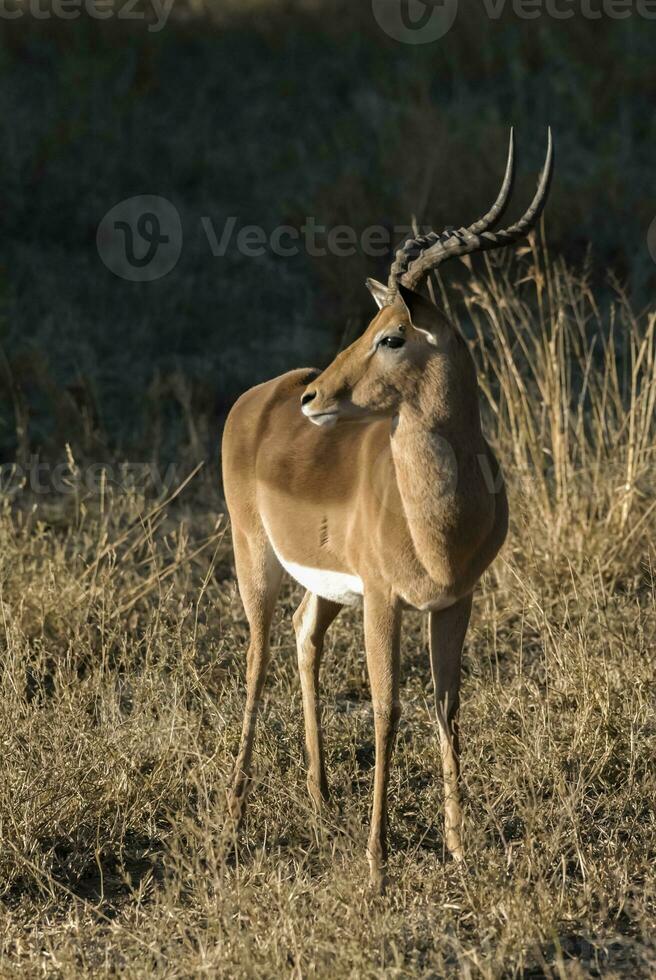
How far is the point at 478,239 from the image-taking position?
12.3 feet

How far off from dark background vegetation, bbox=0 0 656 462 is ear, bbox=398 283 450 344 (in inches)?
161

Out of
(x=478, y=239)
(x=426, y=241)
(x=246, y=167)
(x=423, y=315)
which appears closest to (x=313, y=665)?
(x=423, y=315)

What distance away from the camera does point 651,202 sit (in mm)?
11047

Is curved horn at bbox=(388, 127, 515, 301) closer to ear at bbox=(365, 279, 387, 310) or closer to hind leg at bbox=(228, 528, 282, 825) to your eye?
ear at bbox=(365, 279, 387, 310)

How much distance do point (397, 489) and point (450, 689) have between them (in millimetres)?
638

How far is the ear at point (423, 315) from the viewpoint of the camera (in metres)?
3.78

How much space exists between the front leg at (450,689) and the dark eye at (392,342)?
793 mm

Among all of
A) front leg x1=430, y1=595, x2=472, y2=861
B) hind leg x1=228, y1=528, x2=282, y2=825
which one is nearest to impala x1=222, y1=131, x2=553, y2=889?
front leg x1=430, y1=595, x2=472, y2=861

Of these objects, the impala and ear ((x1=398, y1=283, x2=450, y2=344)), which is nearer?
ear ((x1=398, y1=283, x2=450, y2=344))

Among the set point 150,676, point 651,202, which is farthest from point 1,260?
point 150,676

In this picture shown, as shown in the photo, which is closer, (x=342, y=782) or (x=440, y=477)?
(x=440, y=477)

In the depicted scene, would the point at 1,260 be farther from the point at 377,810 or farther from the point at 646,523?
the point at 377,810

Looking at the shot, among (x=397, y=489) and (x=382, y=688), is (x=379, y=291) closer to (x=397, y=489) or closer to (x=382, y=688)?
(x=397, y=489)

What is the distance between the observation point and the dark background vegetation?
942cm
